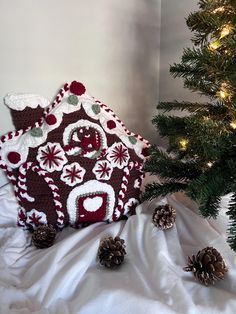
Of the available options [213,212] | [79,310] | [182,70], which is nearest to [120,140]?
[182,70]

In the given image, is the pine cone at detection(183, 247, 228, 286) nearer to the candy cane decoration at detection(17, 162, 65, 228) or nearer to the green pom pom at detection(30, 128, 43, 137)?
the candy cane decoration at detection(17, 162, 65, 228)

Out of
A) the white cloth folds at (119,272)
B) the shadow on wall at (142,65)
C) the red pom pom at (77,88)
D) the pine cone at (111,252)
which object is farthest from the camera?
the shadow on wall at (142,65)

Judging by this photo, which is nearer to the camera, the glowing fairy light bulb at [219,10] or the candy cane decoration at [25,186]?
the glowing fairy light bulb at [219,10]

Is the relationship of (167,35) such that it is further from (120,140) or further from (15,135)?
(15,135)

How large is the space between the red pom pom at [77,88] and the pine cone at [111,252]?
1.46 feet

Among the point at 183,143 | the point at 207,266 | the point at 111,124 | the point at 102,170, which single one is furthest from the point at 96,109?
the point at 207,266

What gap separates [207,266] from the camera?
2.02 feet

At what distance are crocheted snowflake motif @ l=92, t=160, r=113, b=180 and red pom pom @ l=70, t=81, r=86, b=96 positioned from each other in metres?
0.23

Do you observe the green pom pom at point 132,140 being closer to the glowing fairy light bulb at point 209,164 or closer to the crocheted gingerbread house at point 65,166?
the crocheted gingerbread house at point 65,166

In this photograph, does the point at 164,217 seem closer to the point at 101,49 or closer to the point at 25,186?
the point at 25,186

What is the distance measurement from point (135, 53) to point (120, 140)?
0.44 metres

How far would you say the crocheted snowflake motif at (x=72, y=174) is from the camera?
81 centimetres

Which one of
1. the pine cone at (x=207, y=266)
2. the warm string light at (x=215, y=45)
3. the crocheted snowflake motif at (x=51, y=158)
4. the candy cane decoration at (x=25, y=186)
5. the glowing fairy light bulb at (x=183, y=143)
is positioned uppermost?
the warm string light at (x=215, y=45)

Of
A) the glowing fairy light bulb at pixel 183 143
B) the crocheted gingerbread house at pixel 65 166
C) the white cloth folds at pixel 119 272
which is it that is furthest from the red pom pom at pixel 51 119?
the glowing fairy light bulb at pixel 183 143
